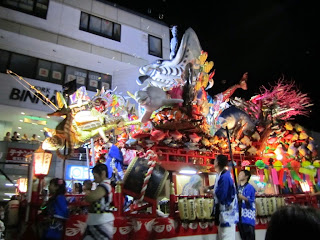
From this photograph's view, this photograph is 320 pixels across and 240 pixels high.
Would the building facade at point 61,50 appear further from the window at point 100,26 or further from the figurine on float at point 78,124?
the figurine on float at point 78,124

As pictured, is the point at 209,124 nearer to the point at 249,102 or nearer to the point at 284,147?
the point at 249,102

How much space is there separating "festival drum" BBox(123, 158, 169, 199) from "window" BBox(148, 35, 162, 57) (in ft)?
45.6

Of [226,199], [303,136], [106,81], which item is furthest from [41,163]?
[106,81]

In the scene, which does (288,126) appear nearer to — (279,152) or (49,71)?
(279,152)

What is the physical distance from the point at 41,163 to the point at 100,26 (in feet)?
43.6

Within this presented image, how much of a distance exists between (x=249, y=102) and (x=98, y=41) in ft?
33.7

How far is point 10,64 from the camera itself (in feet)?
48.8

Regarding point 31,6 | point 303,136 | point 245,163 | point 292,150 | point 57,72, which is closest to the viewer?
point 245,163

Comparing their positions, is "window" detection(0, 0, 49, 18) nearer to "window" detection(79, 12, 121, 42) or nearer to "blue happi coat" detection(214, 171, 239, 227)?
"window" detection(79, 12, 121, 42)

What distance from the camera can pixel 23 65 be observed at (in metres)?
15.2

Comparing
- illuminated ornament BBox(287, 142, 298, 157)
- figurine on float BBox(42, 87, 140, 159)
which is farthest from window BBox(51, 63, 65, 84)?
illuminated ornament BBox(287, 142, 298, 157)

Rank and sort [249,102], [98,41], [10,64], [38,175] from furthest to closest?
[98,41] < [10,64] < [249,102] < [38,175]

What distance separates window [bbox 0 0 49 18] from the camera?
1433cm

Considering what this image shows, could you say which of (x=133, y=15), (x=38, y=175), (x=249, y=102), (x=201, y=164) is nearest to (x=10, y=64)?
(x=133, y=15)
